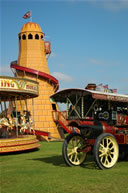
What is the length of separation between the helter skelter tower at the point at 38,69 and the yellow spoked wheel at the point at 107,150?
18.4 m

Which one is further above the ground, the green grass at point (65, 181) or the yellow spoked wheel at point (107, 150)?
the yellow spoked wheel at point (107, 150)

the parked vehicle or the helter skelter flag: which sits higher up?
the helter skelter flag

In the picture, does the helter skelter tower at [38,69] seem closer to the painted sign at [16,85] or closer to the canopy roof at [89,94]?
the painted sign at [16,85]

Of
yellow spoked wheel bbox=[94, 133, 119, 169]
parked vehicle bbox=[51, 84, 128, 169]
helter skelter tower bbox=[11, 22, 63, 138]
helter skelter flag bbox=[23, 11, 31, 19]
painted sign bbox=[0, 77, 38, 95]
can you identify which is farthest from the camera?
helter skelter flag bbox=[23, 11, 31, 19]

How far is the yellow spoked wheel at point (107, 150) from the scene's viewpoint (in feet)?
27.0

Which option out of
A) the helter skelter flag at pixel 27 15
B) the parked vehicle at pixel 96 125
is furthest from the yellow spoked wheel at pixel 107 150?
the helter skelter flag at pixel 27 15

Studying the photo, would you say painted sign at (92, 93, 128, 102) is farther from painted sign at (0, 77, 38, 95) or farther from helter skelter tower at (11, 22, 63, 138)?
helter skelter tower at (11, 22, 63, 138)

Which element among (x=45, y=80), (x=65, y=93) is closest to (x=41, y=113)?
(x=45, y=80)

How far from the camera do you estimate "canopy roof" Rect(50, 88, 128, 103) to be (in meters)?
9.14

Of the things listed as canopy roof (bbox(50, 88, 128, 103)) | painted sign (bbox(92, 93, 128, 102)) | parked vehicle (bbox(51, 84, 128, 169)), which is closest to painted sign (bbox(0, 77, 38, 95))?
canopy roof (bbox(50, 88, 128, 103))

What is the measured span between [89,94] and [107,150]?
7.13 feet

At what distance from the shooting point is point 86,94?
9492 mm

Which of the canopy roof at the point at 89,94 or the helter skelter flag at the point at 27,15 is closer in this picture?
the canopy roof at the point at 89,94

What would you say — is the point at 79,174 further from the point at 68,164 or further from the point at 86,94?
the point at 86,94
